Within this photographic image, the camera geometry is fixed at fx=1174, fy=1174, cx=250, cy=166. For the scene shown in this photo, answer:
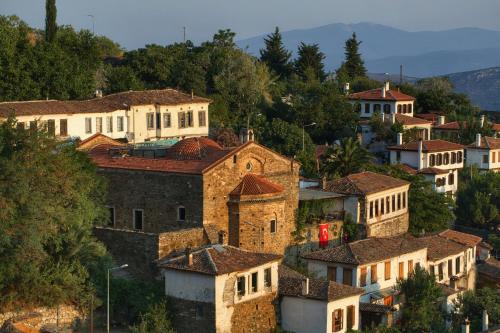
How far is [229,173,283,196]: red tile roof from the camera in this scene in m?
49.0

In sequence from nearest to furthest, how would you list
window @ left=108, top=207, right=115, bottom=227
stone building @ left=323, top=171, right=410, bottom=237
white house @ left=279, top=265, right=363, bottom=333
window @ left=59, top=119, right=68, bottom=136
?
1. white house @ left=279, top=265, right=363, bottom=333
2. window @ left=108, top=207, right=115, bottom=227
3. stone building @ left=323, top=171, right=410, bottom=237
4. window @ left=59, top=119, right=68, bottom=136

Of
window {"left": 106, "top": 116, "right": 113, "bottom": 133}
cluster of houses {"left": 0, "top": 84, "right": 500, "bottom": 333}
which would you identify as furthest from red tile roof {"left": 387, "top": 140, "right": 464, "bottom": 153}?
window {"left": 106, "top": 116, "right": 113, "bottom": 133}

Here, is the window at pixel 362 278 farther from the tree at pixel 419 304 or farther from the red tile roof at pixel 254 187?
the red tile roof at pixel 254 187

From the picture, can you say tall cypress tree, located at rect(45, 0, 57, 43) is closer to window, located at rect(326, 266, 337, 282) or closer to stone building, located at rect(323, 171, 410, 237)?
stone building, located at rect(323, 171, 410, 237)

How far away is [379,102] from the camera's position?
85625 millimetres

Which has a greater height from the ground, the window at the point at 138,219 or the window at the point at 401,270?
the window at the point at 138,219

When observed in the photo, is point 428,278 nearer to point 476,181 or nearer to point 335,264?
point 335,264

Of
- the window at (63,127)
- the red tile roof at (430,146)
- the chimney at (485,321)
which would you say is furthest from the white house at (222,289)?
the red tile roof at (430,146)

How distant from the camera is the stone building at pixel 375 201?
57.4 metres

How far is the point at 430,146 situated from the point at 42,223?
128 feet

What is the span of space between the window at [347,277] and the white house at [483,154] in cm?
3377

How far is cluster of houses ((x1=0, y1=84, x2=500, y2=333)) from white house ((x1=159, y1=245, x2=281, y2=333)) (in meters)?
0.05

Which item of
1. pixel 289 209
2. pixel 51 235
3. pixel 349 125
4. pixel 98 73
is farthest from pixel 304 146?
pixel 51 235

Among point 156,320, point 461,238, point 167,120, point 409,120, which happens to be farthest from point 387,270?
point 409,120
